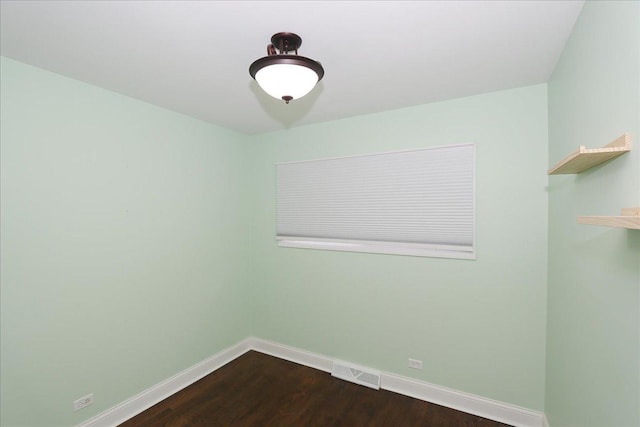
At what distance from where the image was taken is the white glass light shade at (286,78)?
1360 millimetres

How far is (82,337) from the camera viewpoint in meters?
2.11

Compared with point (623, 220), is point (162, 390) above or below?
below

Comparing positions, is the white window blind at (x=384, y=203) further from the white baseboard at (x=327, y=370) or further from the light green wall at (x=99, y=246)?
the white baseboard at (x=327, y=370)

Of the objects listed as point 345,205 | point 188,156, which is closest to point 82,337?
point 188,156

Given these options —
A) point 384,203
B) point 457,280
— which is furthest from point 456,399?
point 384,203

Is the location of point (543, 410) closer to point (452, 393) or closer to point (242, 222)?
Answer: point (452, 393)

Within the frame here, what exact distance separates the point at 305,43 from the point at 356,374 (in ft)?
9.45

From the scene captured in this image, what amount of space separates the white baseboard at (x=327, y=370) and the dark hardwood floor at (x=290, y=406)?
6cm

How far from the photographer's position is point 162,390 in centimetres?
259

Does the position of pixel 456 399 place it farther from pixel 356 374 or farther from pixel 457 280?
pixel 457 280

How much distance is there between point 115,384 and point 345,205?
2508 millimetres

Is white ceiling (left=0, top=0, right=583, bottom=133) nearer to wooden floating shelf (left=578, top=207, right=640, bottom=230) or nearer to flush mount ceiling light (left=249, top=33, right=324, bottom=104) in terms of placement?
flush mount ceiling light (left=249, top=33, right=324, bottom=104)

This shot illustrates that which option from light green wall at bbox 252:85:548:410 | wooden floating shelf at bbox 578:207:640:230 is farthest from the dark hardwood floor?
wooden floating shelf at bbox 578:207:640:230

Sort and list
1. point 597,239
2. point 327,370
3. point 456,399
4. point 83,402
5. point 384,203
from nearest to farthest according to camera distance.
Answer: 1. point 597,239
2. point 83,402
3. point 456,399
4. point 384,203
5. point 327,370
